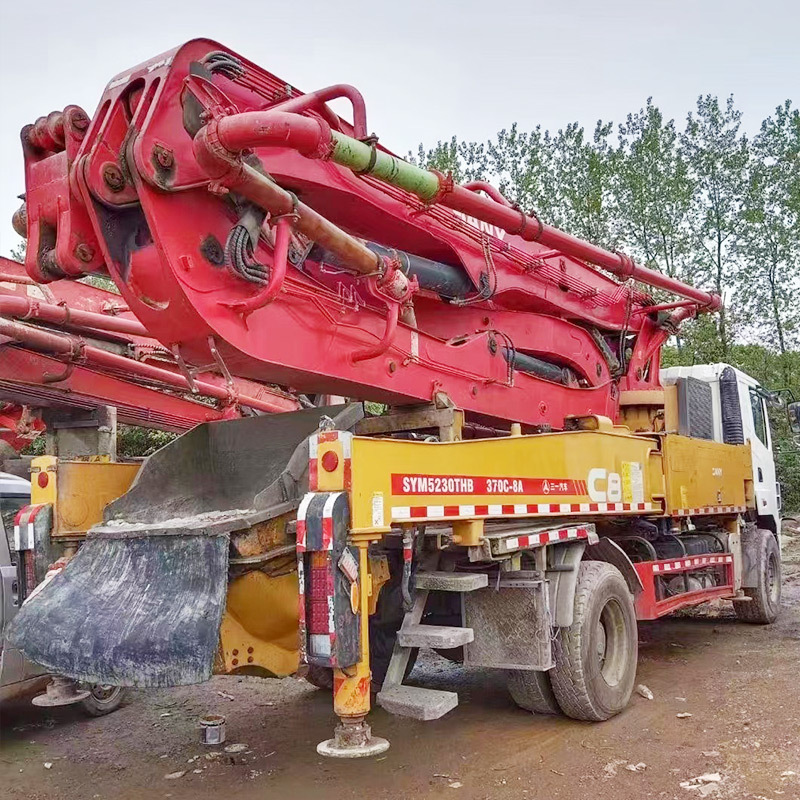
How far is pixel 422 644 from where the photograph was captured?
14.9ft

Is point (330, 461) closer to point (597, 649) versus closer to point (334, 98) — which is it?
point (334, 98)

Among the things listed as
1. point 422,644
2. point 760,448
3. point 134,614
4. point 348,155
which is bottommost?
point 422,644

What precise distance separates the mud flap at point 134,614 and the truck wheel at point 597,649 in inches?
93.2

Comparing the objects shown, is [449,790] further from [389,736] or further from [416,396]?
[416,396]

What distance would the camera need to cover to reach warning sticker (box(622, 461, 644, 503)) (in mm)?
6449

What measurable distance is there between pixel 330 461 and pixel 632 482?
335cm

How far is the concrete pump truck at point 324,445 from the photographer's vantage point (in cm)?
404

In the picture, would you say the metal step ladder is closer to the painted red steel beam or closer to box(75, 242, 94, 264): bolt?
box(75, 242, 94, 264): bolt

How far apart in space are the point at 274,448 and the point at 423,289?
1.60m

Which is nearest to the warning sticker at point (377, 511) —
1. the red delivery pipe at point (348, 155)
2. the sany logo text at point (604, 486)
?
the red delivery pipe at point (348, 155)

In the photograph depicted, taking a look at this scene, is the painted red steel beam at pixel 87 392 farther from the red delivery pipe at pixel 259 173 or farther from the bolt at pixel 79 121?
the red delivery pipe at pixel 259 173

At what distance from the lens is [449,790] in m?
4.52

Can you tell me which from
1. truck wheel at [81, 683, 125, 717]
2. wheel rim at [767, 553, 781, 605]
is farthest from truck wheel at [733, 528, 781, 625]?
truck wheel at [81, 683, 125, 717]

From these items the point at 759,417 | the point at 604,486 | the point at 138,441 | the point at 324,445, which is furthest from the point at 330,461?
the point at 138,441
